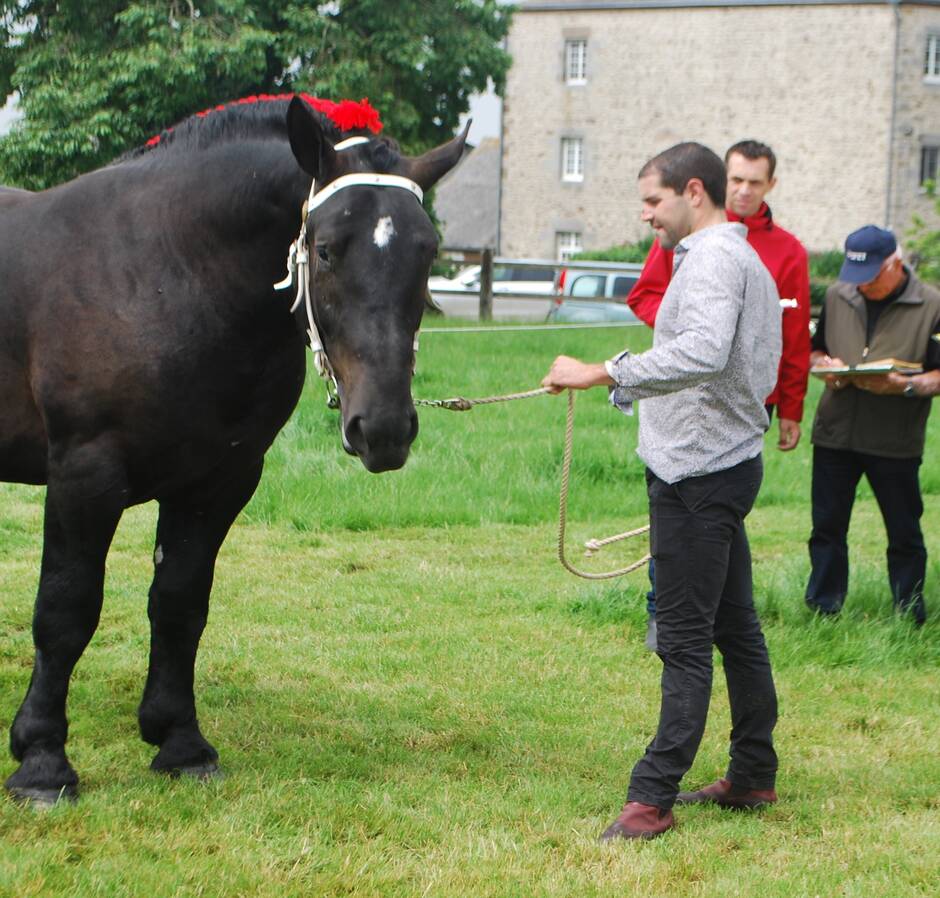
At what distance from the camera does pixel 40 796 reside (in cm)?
383

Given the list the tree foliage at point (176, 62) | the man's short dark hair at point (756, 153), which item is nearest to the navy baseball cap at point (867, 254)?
the man's short dark hair at point (756, 153)

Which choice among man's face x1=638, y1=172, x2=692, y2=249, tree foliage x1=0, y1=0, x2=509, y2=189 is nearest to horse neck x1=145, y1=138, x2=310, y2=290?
man's face x1=638, y1=172, x2=692, y2=249

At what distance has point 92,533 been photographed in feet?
12.4

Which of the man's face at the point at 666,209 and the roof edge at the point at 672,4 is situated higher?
the roof edge at the point at 672,4

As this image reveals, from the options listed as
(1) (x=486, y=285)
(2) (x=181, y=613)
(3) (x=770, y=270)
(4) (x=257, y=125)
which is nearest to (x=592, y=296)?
(1) (x=486, y=285)

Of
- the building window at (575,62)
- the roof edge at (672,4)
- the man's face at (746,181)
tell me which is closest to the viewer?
the man's face at (746,181)

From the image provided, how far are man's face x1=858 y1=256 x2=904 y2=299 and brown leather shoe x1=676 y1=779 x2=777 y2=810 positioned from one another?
2673mm

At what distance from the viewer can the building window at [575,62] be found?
4162 cm

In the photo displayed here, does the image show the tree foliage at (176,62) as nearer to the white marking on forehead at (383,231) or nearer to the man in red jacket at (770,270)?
the man in red jacket at (770,270)

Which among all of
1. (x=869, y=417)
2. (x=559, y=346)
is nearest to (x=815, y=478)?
(x=869, y=417)

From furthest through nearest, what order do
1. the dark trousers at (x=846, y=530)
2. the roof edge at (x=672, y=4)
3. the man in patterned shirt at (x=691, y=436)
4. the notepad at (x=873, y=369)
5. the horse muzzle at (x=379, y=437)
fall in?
the roof edge at (x=672, y=4), the dark trousers at (x=846, y=530), the notepad at (x=873, y=369), the man in patterned shirt at (x=691, y=436), the horse muzzle at (x=379, y=437)

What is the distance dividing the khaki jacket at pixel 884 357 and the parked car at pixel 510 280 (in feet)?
77.7

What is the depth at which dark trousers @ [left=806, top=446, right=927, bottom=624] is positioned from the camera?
19.8ft

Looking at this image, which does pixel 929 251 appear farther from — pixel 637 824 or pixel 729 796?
pixel 637 824
